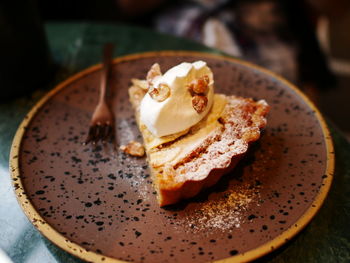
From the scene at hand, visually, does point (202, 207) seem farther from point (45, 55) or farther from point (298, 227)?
point (45, 55)

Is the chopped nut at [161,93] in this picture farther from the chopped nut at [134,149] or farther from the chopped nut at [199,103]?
the chopped nut at [134,149]

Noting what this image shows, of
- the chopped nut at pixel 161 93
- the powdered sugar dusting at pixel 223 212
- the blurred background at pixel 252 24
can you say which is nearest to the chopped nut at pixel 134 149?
the chopped nut at pixel 161 93

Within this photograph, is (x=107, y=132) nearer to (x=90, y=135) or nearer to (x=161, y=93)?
(x=90, y=135)

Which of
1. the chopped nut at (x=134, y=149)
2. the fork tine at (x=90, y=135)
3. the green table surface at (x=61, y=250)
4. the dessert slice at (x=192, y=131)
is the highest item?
the dessert slice at (x=192, y=131)

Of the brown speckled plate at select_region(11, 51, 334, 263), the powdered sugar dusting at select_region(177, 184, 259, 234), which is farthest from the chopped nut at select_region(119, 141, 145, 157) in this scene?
the powdered sugar dusting at select_region(177, 184, 259, 234)

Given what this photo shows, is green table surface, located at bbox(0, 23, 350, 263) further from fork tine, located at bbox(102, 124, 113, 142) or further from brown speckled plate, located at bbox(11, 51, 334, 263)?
fork tine, located at bbox(102, 124, 113, 142)
